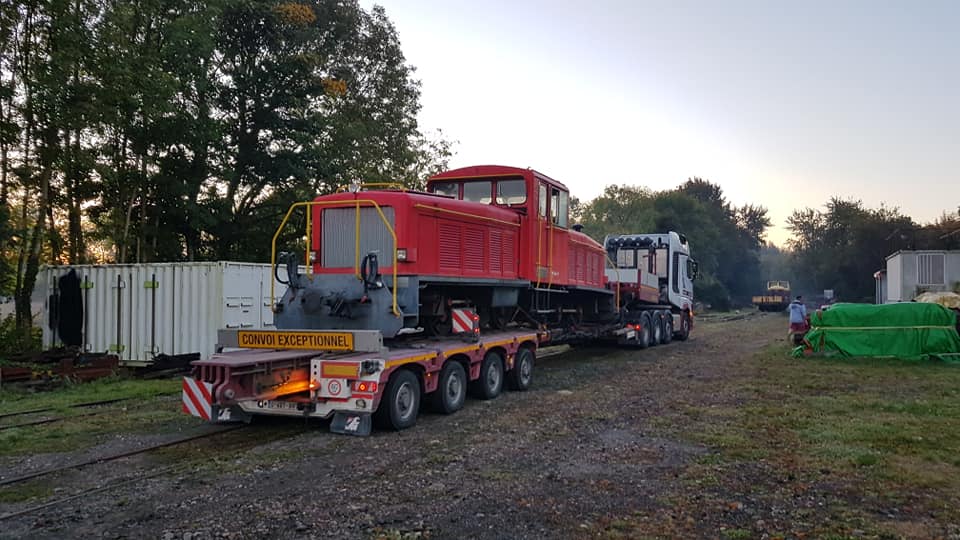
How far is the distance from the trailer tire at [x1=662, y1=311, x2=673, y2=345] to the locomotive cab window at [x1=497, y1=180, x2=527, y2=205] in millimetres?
Result: 11811

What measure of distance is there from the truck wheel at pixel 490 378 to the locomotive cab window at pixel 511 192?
2903 millimetres

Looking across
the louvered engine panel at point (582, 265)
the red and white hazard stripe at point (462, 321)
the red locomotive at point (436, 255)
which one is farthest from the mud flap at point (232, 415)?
the louvered engine panel at point (582, 265)

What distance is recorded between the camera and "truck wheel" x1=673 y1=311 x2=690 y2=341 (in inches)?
925

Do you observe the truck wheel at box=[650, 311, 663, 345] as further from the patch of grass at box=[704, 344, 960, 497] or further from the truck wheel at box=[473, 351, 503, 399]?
the truck wheel at box=[473, 351, 503, 399]

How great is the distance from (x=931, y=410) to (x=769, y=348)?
34.2ft

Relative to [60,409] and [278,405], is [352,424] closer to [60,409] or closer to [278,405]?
[278,405]

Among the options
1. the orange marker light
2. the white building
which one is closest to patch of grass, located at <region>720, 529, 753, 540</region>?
the orange marker light

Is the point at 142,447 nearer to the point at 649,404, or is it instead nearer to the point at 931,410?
the point at 649,404

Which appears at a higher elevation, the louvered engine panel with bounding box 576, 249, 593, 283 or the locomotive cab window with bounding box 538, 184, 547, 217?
the locomotive cab window with bounding box 538, 184, 547, 217

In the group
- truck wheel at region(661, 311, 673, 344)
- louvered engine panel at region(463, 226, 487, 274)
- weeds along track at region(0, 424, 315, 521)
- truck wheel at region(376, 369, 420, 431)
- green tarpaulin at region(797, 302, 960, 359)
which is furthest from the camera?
truck wheel at region(661, 311, 673, 344)

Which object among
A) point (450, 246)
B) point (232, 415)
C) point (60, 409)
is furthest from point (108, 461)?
Result: point (450, 246)

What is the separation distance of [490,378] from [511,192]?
3.51m

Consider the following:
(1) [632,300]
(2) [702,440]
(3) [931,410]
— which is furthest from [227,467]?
(1) [632,300]

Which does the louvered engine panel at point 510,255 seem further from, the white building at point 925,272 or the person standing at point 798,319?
the white building at point 925,272
